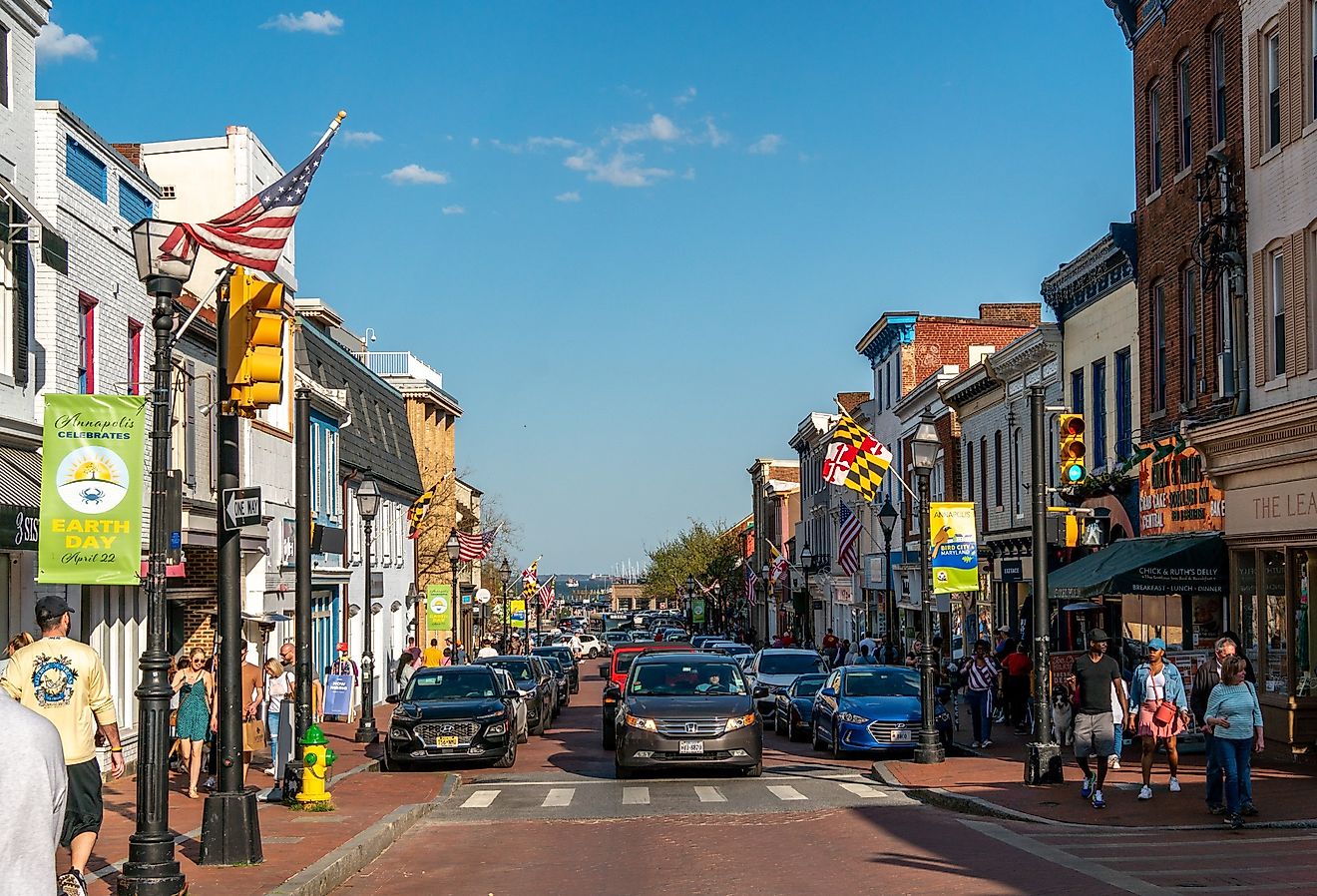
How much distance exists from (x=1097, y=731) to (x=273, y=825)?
877 cm

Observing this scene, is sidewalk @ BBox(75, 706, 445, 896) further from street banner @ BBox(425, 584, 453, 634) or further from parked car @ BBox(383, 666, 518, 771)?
street banner @ BBox(425, 584, 453, 634)

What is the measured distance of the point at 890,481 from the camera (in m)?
55.6

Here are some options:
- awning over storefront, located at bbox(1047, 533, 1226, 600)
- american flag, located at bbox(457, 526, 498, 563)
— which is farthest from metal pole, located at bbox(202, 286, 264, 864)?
american flag, located at bbox(457, 526, 498, 563)

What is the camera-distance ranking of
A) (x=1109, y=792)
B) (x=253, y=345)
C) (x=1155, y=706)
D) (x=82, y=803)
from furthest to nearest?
(x=1109, y=792)
(x=1155, y=706)
(x=253, y=345)
(x=82, y=803)

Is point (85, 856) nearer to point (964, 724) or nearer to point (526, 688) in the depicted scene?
point (526, 688)

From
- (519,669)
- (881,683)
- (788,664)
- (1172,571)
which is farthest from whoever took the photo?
(519,669)

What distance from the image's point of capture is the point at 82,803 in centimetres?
1075

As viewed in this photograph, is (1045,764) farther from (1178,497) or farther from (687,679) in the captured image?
(1178,497)

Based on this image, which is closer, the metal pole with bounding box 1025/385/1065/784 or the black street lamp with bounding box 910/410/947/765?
the metal pole with bounding box 1025/385/1065/784

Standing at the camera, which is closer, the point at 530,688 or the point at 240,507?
the point at 240,507

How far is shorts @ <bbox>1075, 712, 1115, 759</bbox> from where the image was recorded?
16844 mm

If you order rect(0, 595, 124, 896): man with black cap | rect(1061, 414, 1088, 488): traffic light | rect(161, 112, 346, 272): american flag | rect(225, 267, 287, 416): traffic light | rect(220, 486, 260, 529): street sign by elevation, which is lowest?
rect(0, 595, 124, 896): man with black cap

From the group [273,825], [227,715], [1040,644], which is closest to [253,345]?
[227,715]

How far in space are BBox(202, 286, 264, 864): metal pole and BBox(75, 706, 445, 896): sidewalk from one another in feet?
0.70
